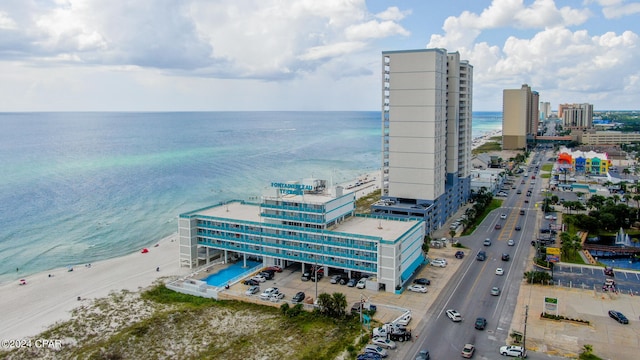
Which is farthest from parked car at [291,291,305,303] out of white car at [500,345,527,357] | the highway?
white car at [500,345,527,357]

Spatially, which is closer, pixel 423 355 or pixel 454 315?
pixel 423 355

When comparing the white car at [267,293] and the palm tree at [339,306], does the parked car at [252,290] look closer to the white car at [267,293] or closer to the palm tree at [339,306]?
the white car at [267,293]

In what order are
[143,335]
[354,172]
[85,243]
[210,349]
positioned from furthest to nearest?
[354,172] → [85,243] → [143,335] → [210,349]

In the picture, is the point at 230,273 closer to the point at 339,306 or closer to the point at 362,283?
the point at 362,283

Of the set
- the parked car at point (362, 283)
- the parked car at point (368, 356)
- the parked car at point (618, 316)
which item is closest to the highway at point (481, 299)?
the parked car at point (368, 356)

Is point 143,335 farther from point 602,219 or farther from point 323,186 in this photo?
point 602,219

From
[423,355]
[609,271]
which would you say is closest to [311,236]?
[423,355]

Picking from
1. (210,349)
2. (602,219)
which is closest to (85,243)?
(210,349)
